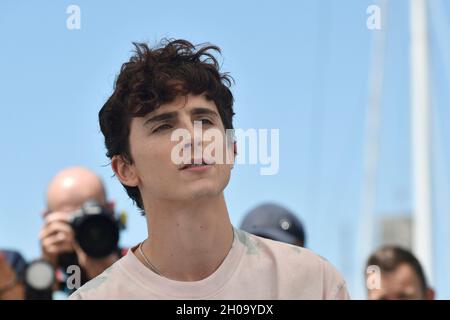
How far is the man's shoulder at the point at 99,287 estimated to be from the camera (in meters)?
2.24

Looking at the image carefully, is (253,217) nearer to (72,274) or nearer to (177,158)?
(72,274)

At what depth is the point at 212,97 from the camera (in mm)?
2359

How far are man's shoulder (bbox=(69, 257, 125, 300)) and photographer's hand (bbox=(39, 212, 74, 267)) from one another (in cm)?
118

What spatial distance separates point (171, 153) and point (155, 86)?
168 mm

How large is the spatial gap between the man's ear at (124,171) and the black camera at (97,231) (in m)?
0.82

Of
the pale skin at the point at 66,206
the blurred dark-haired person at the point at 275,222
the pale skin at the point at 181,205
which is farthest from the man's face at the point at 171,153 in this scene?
the blurred dark-haired person at the point at 275,222

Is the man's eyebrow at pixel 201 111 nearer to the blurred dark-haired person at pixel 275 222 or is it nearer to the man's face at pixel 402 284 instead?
the blurred dark-haired person at pixel 275 222

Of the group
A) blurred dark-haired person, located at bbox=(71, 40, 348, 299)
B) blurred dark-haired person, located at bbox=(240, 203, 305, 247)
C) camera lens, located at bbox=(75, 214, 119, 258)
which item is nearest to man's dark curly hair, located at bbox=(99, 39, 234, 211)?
blurred dark-haired person, located at bbox=(71, 40, 348, 299)

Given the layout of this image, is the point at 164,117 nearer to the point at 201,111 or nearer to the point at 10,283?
the point at 201,111

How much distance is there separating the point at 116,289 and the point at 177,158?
0.34 meters

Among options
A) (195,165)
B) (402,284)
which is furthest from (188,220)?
(402,284)

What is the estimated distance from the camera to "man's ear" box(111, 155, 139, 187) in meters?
2.44

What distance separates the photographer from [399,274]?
3.87m
